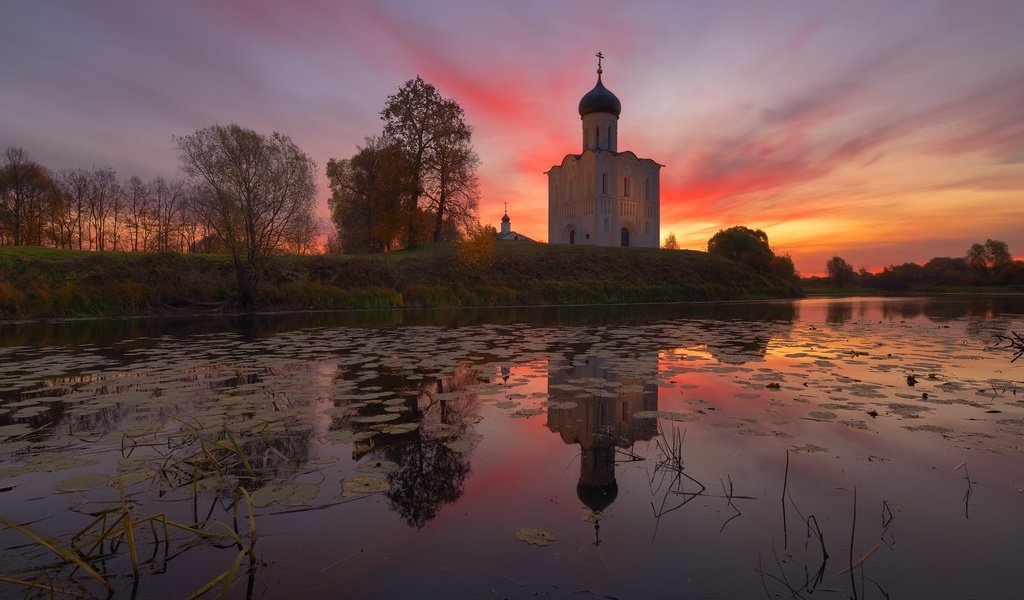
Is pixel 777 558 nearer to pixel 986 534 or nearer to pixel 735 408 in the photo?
pixel 986 534

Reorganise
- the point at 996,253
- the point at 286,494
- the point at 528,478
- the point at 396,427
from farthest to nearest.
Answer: the point at 996,253 < the point at 396,427 < the point at 528,478 < the point at 286,494

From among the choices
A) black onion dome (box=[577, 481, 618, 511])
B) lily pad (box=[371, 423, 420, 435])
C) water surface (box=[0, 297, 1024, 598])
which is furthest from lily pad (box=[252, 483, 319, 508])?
black onion dome (box=[577, 481, 618, 511])

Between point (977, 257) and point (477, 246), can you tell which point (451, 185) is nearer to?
point (477, 246)

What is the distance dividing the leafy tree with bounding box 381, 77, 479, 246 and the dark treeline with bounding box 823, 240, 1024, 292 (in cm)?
7624

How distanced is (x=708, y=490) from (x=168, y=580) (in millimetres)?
3470

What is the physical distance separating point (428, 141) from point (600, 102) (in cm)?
2597

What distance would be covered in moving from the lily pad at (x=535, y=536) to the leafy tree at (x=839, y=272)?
9812 centimetres

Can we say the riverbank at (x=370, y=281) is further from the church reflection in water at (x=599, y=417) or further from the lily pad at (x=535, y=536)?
the lily pad at (x=535, y=536)

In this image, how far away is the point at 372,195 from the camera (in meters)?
38.4

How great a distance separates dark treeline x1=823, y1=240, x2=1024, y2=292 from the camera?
2746 inches

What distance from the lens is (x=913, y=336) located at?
13.4 metres

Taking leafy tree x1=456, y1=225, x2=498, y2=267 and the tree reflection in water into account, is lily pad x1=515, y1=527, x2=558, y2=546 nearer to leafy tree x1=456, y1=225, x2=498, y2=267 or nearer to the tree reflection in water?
the tree reflection in water

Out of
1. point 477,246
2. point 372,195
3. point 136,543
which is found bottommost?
point 136,543

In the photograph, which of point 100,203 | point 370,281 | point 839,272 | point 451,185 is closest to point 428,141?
point 451,185
